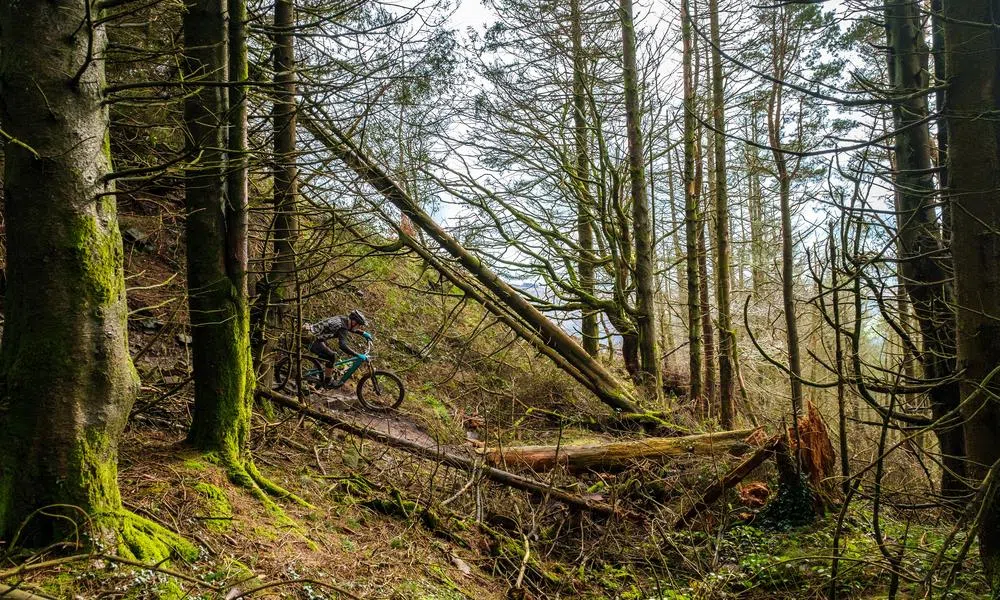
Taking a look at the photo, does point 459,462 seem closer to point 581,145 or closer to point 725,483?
point 725,483

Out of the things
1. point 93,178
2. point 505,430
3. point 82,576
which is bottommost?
point 505,430

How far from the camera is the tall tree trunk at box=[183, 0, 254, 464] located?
4426 mm

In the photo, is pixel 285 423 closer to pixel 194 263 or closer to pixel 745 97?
pixel 194 263

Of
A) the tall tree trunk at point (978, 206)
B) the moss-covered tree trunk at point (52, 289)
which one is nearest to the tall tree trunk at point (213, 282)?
the moss-covered tree trunk at point (52, 289)

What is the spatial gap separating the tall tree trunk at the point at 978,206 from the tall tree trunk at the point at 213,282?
15.9 ft

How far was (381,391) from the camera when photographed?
1054 centimetres

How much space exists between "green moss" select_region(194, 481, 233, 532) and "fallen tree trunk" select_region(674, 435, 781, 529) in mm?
4727

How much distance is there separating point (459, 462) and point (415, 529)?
144cm

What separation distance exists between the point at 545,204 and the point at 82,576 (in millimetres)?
9683

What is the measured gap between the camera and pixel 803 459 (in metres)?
6.10

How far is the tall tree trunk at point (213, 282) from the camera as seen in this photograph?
4426 millimetres

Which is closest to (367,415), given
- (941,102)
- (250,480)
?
(250,480)

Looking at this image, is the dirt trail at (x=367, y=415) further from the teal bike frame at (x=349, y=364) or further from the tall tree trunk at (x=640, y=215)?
the tall tree trunk at (x=640, y=215)

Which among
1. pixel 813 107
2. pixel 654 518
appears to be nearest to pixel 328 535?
pixel 654 518
